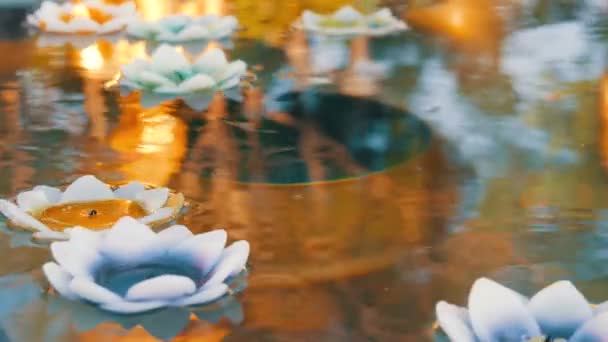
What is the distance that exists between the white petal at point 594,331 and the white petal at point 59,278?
0.37m

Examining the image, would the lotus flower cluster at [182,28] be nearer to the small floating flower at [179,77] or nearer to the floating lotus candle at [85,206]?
the small floating flower at [179,77]

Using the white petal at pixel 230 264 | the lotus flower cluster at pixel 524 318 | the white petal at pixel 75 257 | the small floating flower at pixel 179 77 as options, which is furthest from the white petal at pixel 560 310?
the small floating flower at pixel 179 77

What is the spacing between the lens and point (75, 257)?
0.66m

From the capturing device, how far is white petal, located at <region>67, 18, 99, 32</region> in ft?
5.45

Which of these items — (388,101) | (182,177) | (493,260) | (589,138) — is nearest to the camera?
(493,260)

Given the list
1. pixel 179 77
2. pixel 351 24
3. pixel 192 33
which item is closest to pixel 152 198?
pixel 179 77

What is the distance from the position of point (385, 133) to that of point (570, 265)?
0.41 m

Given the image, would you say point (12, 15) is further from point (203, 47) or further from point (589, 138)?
point (589, 138)

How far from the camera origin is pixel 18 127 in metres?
1.10

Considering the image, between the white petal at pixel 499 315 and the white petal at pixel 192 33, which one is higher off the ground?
the white petal at pixel 192 33

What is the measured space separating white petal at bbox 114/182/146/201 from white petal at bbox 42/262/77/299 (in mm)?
180

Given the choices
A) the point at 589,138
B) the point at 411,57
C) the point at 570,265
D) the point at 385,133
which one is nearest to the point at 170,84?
the point at 385,133

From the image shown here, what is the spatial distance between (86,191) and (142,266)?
176mm

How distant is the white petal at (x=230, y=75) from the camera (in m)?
1.28
